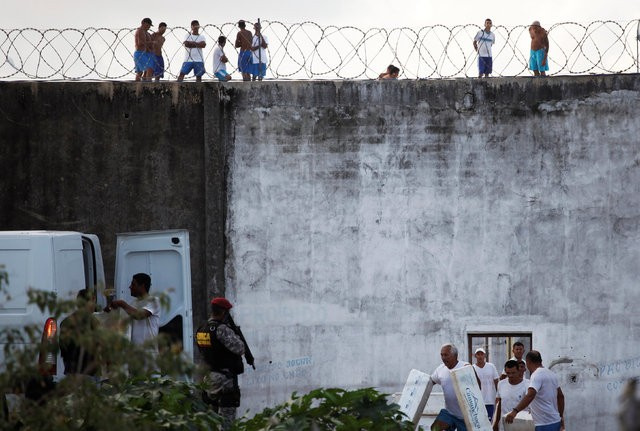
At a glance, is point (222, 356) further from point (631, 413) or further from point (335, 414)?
point (631, 413)

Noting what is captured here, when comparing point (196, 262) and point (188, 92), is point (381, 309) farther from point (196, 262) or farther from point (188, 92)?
point (188, 92)

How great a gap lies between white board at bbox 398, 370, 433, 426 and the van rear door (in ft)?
7.36

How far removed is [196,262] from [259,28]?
304cm

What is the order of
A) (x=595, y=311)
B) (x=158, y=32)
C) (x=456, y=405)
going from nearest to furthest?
(x=456, y=405) < (x=595, y=311) < (x=158, y=32)

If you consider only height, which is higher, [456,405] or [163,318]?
[163,318]

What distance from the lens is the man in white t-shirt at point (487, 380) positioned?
42.4 ft

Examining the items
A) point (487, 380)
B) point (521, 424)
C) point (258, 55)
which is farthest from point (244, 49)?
point (521, 424)

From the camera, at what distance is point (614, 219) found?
1437 centimetres

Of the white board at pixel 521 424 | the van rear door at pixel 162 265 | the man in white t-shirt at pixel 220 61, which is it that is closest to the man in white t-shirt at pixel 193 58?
the man in white t-shirt at pixel 220 61

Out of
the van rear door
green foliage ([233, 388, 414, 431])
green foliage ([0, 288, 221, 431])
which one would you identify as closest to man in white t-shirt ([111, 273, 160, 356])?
the van rear door

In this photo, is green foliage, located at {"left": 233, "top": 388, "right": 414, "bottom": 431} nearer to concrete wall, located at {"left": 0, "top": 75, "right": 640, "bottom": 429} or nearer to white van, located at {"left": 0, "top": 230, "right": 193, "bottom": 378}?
white van, located at {"left": 0, "top": 230, "right": 193, "bottom": 378}

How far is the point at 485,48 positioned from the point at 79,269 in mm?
6147

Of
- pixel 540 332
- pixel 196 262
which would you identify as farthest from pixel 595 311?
pixel 196 262

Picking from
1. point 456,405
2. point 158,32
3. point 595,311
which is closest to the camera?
point 456,405
